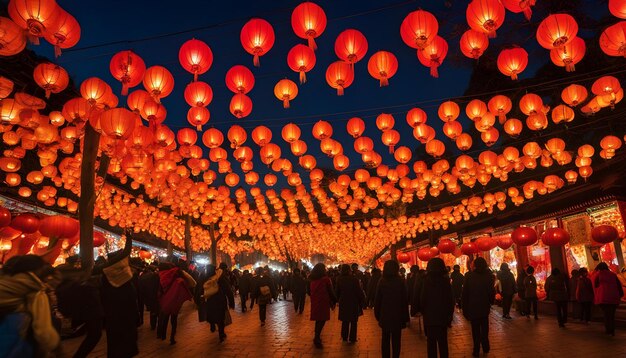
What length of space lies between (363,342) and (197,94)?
19.4 feet

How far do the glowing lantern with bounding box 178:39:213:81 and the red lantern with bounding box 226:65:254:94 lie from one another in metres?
0.86

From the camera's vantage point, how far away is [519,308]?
13.9 metres

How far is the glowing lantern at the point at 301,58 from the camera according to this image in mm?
7727

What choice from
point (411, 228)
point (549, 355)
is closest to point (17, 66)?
point (549, 355)

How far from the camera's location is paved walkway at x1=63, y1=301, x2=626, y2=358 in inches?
291

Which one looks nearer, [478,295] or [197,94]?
[478,295]

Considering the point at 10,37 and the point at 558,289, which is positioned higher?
the point at 10,37

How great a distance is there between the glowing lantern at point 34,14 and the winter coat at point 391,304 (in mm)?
5874

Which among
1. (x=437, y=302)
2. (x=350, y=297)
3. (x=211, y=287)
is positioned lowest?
(x=350, y=297)

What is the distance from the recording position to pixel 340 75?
8.12m

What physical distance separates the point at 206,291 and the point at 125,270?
3.24 meters

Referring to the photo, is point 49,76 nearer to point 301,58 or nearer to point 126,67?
point 126,67

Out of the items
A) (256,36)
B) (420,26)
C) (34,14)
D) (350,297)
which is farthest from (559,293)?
(34,14)

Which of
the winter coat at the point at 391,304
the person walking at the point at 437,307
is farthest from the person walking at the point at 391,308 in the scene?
the person walking at the point at 437,307
